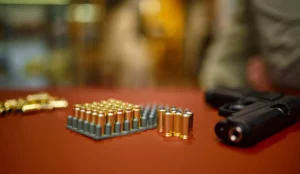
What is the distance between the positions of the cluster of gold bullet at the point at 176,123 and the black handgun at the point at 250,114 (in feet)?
0.14

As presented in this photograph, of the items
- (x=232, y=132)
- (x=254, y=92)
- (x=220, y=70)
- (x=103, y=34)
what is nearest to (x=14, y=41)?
(x=103, y=34)

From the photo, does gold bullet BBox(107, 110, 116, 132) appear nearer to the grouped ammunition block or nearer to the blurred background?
the grouped ammunition block

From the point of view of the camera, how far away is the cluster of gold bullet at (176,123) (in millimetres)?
478

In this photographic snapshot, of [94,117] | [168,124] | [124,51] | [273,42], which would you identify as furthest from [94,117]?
[124,51]

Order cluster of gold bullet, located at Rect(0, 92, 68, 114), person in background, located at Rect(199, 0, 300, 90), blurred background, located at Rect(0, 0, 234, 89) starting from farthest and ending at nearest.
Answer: blurred background, located at Rect(0, 0, 234, 89) < person in background, located at Rect(199, 0, 300, 90) < cluster of gold bullet, located at Rect(0, 92, 68, 114)

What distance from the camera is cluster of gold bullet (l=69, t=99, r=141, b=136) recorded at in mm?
467

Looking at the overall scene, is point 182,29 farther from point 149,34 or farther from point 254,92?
point 254,92

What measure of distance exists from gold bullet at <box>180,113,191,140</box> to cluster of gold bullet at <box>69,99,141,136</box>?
2.8 inches

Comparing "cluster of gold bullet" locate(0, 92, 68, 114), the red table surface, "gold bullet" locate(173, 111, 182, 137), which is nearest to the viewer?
the red table surface

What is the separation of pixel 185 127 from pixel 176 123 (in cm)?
1

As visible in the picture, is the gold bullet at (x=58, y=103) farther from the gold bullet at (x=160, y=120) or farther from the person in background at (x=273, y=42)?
the person in background at (x=273, y=42)

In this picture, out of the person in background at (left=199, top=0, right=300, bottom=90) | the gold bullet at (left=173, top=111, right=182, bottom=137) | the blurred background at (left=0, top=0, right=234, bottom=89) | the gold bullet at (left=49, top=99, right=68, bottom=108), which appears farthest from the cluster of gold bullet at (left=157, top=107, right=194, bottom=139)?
the blurred background at (left=0, top=0, right=234, bottom=89)

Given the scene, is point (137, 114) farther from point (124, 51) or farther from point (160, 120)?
point (124, 51)

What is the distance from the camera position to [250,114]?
0.46m
